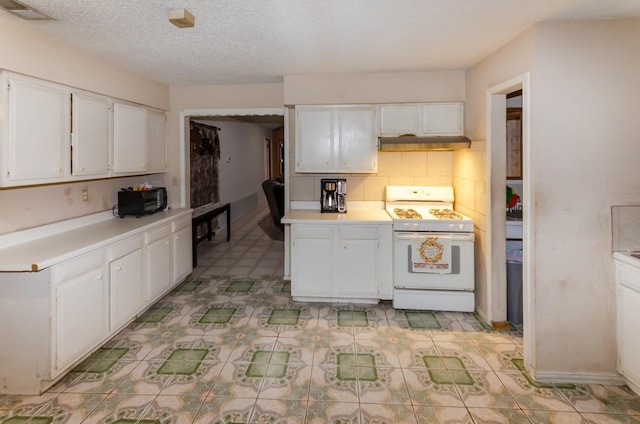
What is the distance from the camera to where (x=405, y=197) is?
13.6 feet

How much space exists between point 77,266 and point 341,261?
2.20 metres

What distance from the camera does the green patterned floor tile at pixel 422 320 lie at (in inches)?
129

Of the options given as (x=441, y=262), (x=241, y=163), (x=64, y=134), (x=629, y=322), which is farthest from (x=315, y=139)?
(x=241, y=163)

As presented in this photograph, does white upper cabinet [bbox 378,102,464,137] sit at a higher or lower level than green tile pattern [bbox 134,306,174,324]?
higher

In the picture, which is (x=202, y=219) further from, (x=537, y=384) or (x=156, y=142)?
(x=537, y=384)

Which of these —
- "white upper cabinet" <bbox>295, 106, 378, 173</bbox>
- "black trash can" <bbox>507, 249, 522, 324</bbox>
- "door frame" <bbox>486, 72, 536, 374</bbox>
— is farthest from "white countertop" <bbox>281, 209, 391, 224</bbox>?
"black trash can" <bbox>507, 249, 522, 324</bbox>

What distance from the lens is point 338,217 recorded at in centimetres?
378

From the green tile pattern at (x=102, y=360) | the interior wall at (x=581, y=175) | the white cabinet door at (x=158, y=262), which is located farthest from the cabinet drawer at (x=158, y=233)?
the interior wall at (x=581, y=175)

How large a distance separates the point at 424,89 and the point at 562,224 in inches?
80.3

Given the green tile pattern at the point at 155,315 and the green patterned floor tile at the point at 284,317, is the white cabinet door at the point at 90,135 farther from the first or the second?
the green patterned floor tile at the point at 284,317

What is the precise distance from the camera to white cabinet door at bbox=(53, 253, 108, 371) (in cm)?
236

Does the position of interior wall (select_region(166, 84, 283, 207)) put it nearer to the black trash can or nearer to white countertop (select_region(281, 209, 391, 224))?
white countertop (select_region(281, 209, 391, 224))

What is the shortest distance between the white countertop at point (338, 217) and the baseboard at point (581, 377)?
172 centimetres

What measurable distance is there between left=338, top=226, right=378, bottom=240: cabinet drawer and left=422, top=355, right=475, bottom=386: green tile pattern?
4.15 ft
